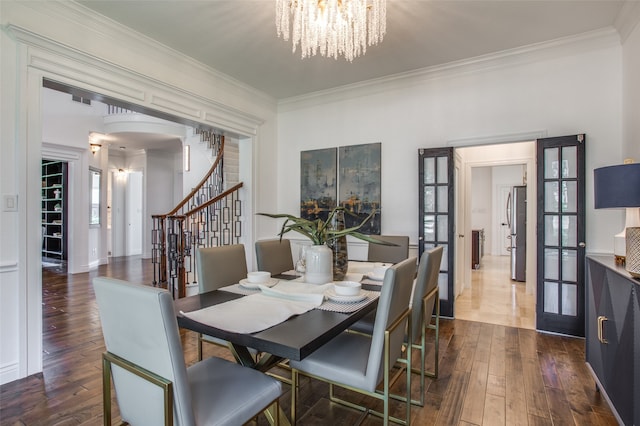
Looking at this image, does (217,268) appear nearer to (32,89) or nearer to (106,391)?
(106,391)

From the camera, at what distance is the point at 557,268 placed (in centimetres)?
334

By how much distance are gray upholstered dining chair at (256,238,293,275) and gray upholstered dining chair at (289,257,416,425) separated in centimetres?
109

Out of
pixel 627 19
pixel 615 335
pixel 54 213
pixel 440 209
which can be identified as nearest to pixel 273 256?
pixel 440 209

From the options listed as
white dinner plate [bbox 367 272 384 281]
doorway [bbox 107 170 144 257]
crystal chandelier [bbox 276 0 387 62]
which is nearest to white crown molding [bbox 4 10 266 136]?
crystal chandelier [bbox 276 0 387 62]

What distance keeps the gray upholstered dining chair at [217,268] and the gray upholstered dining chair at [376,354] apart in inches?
28.0

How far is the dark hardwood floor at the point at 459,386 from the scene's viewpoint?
77.3 inches

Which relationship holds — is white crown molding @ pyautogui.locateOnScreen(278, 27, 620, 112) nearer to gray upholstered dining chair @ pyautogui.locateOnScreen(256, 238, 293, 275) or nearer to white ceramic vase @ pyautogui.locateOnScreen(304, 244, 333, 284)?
gray upholstered dining chair @ pyautogui.locateOnScreen(256, 238, 293, 275)

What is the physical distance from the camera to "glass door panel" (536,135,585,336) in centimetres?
322

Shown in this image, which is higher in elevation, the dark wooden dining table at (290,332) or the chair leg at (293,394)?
the dark wooden dining table at (290,332)

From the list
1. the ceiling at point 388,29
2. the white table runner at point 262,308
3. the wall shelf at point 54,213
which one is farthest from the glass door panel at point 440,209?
the wall shelf at point 54,213

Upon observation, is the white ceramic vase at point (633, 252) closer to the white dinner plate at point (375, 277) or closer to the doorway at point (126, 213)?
the white dinner plate at point (375, 277)

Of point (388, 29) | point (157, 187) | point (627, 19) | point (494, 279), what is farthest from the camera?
point (157, 187)

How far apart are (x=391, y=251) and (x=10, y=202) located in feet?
10.4

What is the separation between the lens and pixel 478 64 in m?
3.70
